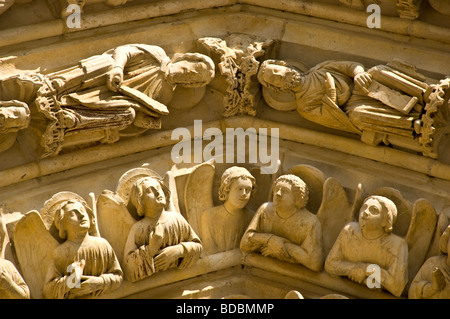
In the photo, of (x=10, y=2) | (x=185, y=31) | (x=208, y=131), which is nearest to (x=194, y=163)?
(x=208, y=131)

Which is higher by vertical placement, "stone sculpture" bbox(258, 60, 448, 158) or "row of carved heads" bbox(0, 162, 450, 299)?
"stone sculpture" bbox(258, 60, 448, 158)

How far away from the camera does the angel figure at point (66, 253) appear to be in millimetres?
9133

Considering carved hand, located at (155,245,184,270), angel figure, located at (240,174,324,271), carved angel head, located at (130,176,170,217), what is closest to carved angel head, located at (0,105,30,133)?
carved angel head, located at (130,176,170,217)

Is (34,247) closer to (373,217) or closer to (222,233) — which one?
(222,233)

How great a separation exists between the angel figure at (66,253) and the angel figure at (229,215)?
2.50ft

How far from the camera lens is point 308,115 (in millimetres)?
9914

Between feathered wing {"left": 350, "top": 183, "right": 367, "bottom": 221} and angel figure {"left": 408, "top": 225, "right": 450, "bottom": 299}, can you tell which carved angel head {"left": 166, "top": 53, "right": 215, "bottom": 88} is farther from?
angel figure {"left": 408, "top": 225, "right": 450, "bottom": 299}

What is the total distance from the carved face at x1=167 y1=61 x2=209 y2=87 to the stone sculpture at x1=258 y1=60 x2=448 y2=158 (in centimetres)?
40

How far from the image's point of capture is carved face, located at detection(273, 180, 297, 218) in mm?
9516

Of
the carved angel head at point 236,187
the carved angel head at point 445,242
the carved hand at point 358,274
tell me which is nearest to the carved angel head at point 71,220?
the carved angel head at point 236,187

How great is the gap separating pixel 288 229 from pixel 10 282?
1859 millimetres

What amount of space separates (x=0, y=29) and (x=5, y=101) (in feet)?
2.01

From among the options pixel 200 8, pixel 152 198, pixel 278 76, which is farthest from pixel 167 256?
pixel 200 8

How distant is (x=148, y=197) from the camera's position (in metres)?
9.41
